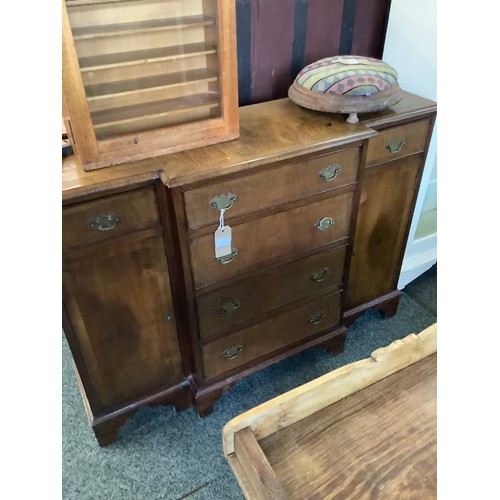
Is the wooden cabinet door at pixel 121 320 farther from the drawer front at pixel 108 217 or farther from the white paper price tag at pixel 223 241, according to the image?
the white paper price tag at pixel 223 241

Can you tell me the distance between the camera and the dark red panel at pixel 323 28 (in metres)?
1.46

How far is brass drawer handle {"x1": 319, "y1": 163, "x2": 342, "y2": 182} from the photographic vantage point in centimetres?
125

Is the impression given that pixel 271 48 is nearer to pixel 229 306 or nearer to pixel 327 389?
pixel 229 306

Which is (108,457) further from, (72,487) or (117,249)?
(117,249)

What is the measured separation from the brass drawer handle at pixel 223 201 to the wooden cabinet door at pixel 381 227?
51 centimetres

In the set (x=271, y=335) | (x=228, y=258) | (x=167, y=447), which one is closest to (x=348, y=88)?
(x=228, y=258)

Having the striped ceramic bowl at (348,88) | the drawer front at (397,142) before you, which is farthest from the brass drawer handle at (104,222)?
the drawer front at (397,142)

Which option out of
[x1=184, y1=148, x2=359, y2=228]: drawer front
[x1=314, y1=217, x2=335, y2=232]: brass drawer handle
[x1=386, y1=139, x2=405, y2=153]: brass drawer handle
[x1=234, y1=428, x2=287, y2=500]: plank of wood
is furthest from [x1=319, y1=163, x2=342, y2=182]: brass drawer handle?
[x1=234, y1=428, x2=287, y2=500]: plank of wood

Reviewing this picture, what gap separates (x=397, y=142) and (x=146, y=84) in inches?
31.2

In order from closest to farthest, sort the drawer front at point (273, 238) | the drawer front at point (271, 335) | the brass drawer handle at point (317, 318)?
the drawer front at point (273, 238) → the drawer front at point (271, 335) → the brass drawer handle at point (317, 318)

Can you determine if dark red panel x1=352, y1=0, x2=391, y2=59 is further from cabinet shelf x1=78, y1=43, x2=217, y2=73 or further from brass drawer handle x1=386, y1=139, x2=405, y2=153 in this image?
cabinet shelf x1=78, y1=43, x2=217, y2=73
